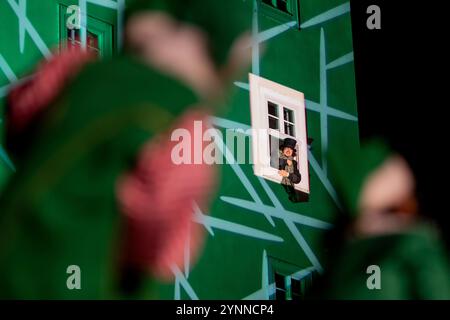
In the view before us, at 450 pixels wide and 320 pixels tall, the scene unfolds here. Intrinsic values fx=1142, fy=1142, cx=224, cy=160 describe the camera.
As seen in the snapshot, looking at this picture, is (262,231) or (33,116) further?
(262,231)

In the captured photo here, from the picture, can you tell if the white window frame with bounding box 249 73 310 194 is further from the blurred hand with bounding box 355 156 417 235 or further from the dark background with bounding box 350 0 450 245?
the blurred hand with bounding box 355 156 417 235

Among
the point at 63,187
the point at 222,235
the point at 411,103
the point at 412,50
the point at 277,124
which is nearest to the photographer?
the point at 63,187

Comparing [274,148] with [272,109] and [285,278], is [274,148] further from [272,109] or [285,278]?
[285,278]

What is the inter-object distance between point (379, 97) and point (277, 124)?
0.44m

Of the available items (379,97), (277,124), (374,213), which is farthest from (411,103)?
(374,213)

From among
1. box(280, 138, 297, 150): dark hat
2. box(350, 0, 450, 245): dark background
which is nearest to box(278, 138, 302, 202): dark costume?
box(280, 138, 297, 150): dark hat

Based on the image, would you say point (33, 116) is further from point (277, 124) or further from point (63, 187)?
point (277, 124)

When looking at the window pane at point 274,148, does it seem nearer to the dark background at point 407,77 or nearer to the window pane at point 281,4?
the dark background at point 407,77

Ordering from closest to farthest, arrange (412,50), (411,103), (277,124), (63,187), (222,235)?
(63,187) → (277,124) → (412,50) → (411,103) → (222,235)

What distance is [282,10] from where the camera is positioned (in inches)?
139

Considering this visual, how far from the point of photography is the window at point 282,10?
11.2 ft

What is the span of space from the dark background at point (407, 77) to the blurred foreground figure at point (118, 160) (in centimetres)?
209

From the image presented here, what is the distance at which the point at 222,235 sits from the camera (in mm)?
3451

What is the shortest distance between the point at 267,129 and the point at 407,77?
0.43 m
